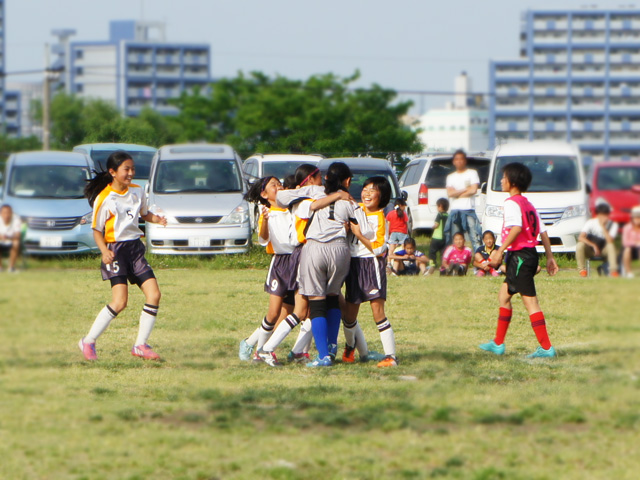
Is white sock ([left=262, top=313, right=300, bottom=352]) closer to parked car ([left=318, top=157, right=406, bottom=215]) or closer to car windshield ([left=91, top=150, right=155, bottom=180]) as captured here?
parked car ([left=318, top=157, right=406, bottom=215])

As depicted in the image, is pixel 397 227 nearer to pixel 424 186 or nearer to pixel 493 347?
pixel 424 186

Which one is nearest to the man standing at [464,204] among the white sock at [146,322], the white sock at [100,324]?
the white sock at [146,322]

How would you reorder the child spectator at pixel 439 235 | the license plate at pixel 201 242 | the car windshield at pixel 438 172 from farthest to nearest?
the car windshield at pixel 438 172
the child spectator at pixel 439 235
the license plate at pixel 201 242

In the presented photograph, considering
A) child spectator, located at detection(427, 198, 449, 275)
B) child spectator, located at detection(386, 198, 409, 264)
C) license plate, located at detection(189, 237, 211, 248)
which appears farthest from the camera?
child spectator, located at detection(386, 198, 409, 264)

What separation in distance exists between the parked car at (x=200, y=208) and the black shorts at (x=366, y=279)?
2.54 m

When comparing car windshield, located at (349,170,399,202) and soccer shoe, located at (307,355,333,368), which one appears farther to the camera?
car windshield, located at (349,170,399,202)

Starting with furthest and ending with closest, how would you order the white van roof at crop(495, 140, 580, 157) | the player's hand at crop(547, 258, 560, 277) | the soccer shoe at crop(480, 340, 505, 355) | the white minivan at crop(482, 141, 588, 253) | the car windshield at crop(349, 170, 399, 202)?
the car windshield at crop(349, 170, 399, 202) < the soccer shoe at crop(480, 340, 505, 355) < the player's hand at crop(547, 258, 560, 277) < the white van roof at crop(495, 140, 580, 157) < the white minivan at crop(482, 141, 588, 253)

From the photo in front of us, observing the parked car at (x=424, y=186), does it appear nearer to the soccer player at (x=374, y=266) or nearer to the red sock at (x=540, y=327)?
the red sock at (x=540, y=327)

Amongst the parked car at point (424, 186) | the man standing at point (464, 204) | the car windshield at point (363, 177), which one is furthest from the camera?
the parked car at point (424, 186)

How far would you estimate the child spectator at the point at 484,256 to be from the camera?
10258 millimetres

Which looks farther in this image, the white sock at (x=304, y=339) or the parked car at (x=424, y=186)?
the parked car at (x=424, y=186)

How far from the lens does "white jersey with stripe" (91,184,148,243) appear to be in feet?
21.5

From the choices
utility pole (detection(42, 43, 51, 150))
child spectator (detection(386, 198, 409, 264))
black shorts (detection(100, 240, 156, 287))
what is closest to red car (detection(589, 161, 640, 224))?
utility pole (detection(42, 43, 51, 150))

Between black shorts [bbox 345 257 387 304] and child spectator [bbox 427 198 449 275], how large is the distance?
4445 millimetres
